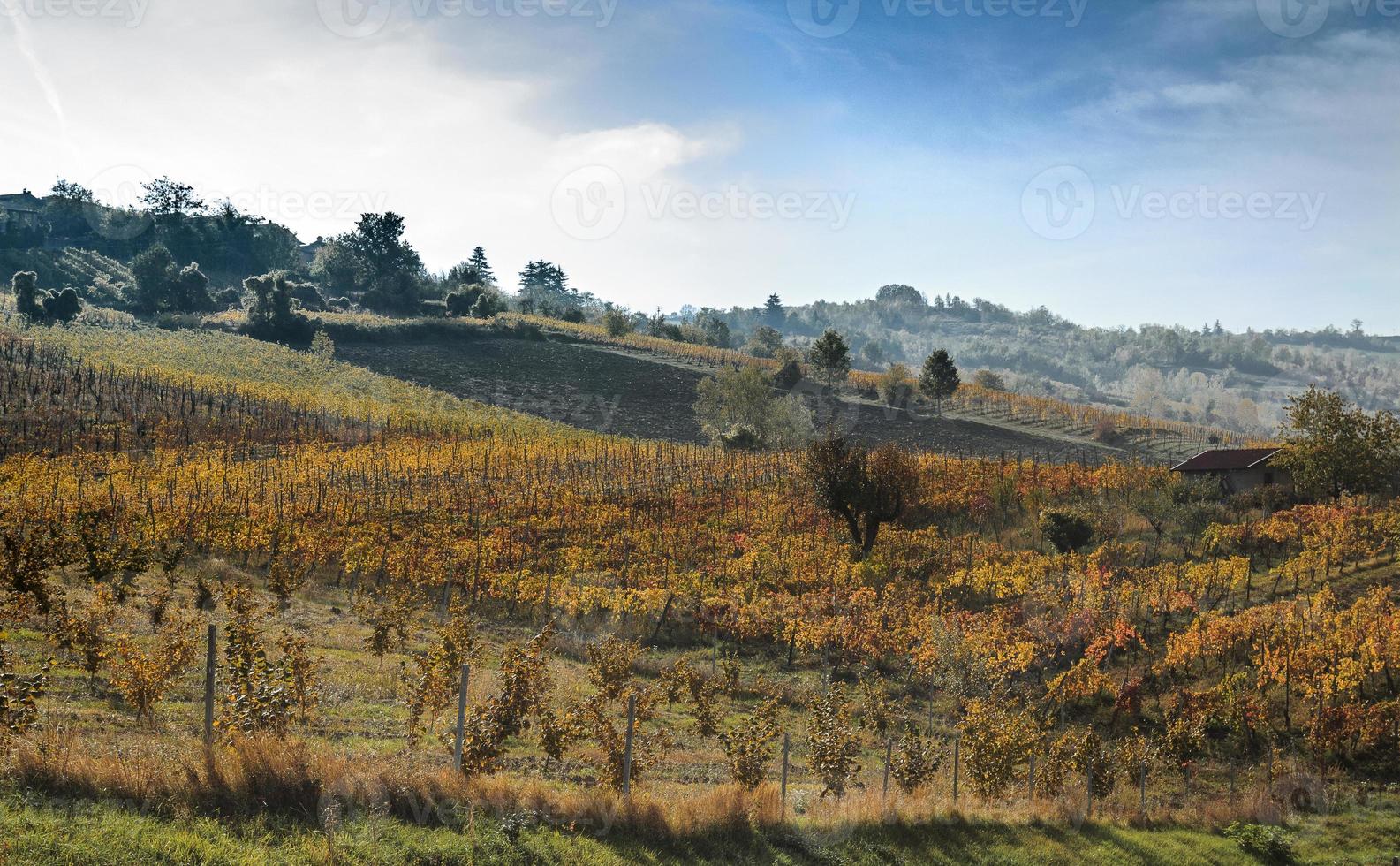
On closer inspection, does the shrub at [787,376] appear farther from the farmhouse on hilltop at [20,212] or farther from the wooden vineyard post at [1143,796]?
the farmhouse on hilltop at [20,212]

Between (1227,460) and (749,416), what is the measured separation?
29.9m

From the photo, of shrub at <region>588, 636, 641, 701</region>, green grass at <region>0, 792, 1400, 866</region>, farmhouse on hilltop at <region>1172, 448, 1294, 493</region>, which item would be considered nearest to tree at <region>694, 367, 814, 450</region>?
farmhouse on hilltop at <region>1172, 448, 1294, 493</region>

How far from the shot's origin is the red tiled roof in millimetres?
39281

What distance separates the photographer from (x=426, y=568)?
25.4 meters

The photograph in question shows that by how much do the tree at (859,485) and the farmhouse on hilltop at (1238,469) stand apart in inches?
721

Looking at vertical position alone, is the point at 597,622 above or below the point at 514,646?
below

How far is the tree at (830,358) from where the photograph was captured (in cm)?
7725

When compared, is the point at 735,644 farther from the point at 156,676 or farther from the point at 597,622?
the point at 156,676

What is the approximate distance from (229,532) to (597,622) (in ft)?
41.1

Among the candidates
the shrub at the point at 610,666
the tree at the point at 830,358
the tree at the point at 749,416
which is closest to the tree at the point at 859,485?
the shrub at the point at 610,666

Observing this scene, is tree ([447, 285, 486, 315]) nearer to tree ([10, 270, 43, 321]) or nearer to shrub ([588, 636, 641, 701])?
tree ([10, 270, 43, 321])

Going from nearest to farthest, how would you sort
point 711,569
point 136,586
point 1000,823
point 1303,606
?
point 1000,823 < point 136,586 < point 1303,606 < point 711,569

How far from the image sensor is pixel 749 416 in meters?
58.6

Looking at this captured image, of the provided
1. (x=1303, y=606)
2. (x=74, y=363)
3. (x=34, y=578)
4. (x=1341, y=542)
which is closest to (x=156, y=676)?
(x=34, y=578)
